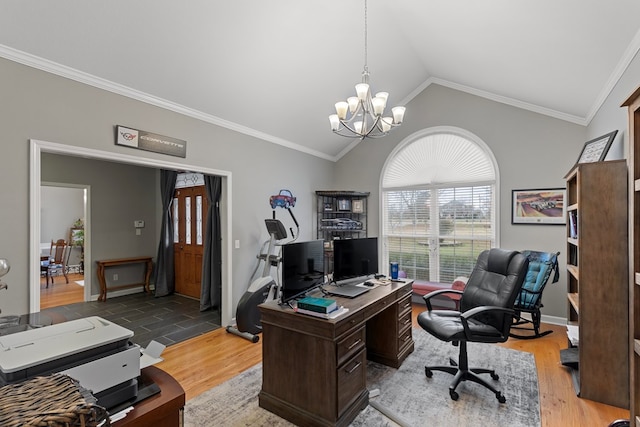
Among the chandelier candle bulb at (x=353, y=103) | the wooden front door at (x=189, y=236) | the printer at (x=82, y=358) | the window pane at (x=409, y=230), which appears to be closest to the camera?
the printer at (x=82, y=358)

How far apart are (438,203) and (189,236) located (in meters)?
4.50

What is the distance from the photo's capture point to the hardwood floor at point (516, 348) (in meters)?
2.33

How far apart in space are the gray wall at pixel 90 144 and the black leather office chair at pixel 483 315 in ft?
8.75

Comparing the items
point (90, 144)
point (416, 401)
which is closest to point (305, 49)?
point (90, 144)

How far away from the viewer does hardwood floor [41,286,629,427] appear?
2.33m

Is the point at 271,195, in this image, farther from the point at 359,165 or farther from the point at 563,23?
the point at 563,23

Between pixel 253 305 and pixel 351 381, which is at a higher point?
pixel 253 305

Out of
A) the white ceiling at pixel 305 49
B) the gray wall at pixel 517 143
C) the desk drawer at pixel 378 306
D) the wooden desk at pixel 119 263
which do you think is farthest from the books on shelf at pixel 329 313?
the wooden desk at pixel 119 263

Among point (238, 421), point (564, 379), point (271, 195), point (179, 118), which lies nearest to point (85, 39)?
point (179, 118)

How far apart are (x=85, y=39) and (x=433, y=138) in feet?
15.1

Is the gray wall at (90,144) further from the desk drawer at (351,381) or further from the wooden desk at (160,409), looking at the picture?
the desk drawer at (351,381)

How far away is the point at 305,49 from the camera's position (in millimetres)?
3506

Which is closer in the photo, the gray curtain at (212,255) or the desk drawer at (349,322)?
the desk drawer at (349,322)

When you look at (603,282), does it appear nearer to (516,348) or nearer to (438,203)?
(516,348)
